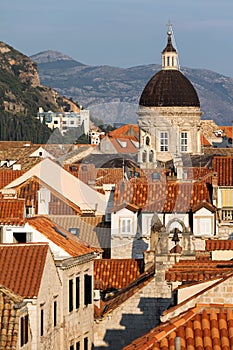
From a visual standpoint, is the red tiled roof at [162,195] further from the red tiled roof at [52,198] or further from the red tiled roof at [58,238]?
the red tiled roof at [58,238]

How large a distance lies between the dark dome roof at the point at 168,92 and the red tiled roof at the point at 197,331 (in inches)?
4137

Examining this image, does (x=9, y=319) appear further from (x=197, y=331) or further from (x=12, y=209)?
(x=12, y=209)

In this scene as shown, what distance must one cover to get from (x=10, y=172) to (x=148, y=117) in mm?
44839

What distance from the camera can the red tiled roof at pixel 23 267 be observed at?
3175cm

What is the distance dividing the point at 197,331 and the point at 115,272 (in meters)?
25.5

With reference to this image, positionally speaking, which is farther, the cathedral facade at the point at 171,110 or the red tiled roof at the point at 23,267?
the cathedral facade at the point at 171,110

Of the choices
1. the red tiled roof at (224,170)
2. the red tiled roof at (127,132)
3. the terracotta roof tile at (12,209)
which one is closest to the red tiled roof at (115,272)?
the terracotta roof tile at (12,209)

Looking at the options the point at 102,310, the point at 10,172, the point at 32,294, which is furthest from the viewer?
the point at 10,172

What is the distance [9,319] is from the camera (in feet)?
91.1

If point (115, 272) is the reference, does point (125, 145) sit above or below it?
above

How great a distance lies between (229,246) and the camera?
40531 mm

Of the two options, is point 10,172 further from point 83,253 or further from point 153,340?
point 153,340

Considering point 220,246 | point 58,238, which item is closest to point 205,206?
point 220,246

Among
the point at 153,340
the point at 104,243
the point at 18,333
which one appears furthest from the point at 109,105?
the point at 153,340
